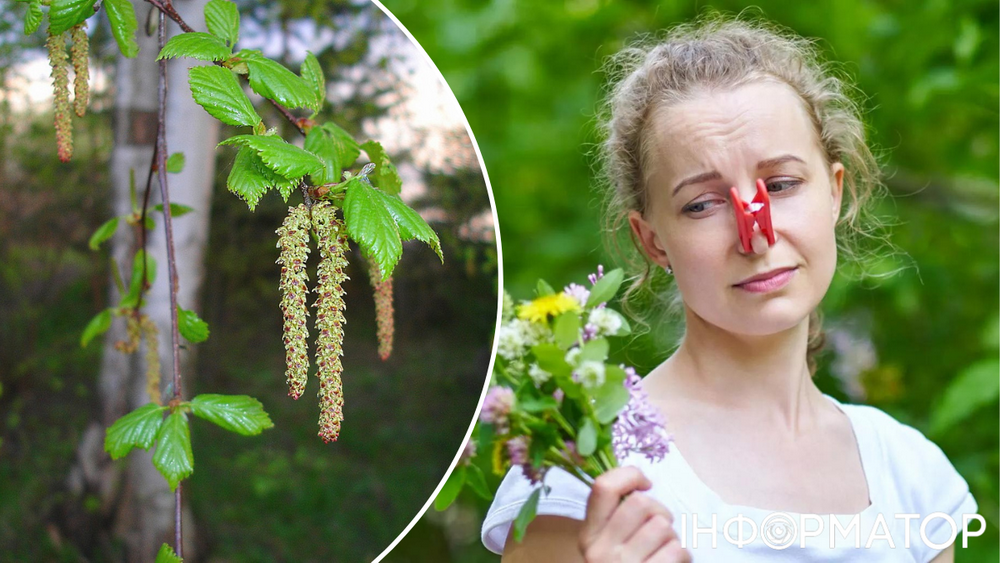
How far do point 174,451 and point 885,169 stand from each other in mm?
1014

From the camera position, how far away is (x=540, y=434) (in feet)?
1.40

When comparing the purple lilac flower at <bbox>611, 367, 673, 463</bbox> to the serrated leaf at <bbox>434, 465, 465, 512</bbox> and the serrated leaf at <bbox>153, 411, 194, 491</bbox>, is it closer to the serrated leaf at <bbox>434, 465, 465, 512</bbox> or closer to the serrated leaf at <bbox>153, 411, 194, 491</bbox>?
the serrated leaf at <bbox>434, 465, 465, 512</bbox>

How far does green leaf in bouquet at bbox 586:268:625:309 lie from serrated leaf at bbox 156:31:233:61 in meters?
0.22

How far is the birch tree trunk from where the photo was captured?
85 cm

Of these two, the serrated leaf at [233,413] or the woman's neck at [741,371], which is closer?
the serrated leaf at [233,413]

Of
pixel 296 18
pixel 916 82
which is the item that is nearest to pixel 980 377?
pixel 916 82

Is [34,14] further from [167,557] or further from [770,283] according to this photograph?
[770,283]

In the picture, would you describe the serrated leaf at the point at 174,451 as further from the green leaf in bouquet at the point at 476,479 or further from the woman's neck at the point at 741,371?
the woman's neck at the point at 741,371

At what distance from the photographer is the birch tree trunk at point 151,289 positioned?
85cm

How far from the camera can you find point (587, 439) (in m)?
0.40

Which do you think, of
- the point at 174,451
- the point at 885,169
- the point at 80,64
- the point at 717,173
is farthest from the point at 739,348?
the point at 885,169

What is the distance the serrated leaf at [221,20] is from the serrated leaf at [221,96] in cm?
5

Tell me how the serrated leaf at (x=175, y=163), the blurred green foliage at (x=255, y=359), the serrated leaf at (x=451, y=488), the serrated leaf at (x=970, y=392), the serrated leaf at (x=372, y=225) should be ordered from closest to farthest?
1. the serrated leaf at (x=372, y=225)
2. the serrated leaf at (x=451, y=488)
3. the serrated leaf at (x=175, y=163)
4. the blurred green foliage at (x=255, y=359)
5. the serrated leaf at (x=970, y=392)

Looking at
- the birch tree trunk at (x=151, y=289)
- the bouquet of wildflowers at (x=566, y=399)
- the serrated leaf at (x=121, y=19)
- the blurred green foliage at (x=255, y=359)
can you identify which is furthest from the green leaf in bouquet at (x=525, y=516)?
the birch tree trunk at (x=151, y=289)
